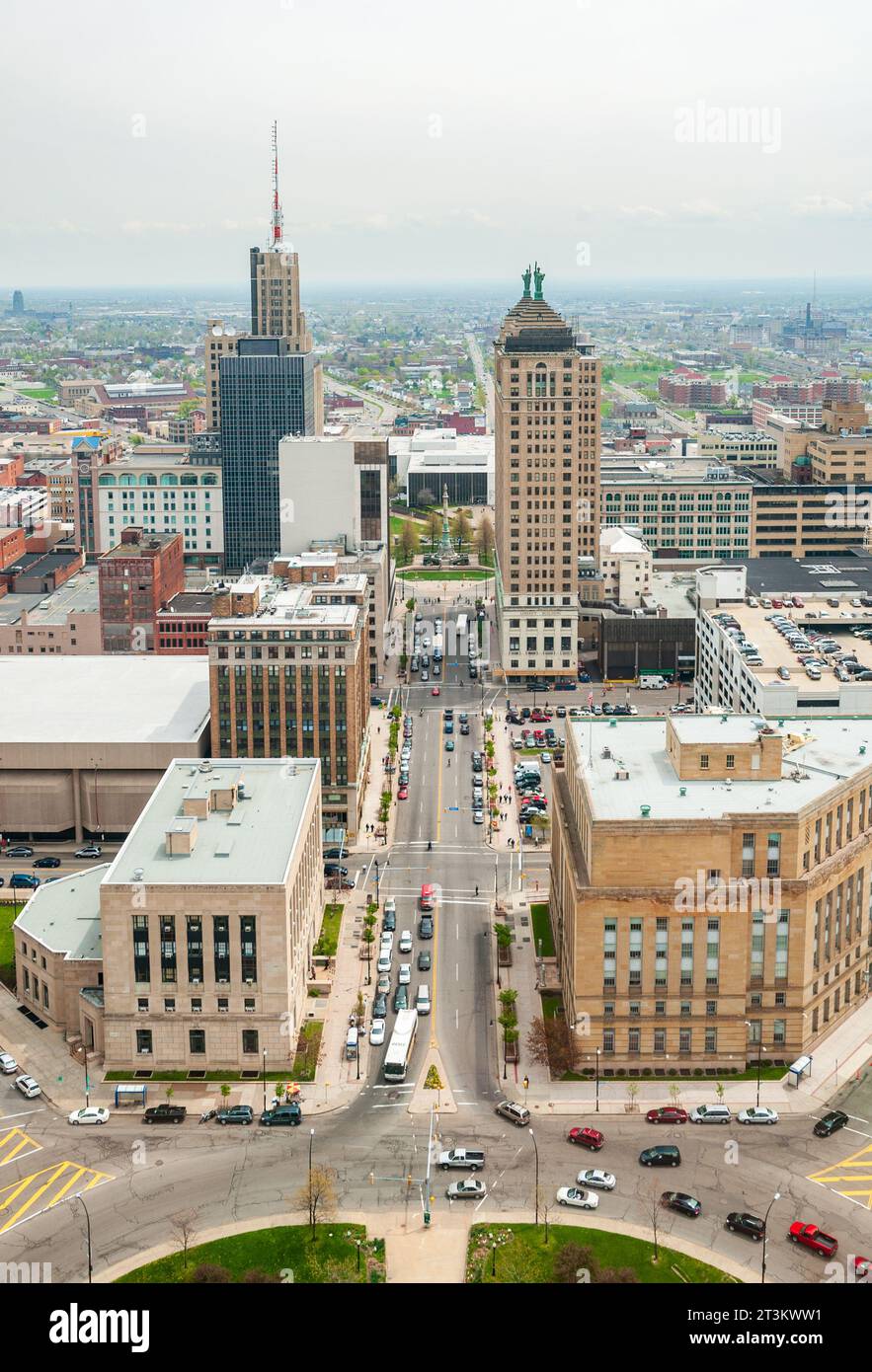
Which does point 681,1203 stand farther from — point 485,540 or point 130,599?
point 485,540

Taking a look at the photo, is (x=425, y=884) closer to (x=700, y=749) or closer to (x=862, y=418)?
(x=700, y=749)

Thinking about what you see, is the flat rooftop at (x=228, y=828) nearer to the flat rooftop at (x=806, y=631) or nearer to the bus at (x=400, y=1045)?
the bus at (x=400, y=1045)

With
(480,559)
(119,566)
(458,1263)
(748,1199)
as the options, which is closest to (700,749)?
(748,1199)

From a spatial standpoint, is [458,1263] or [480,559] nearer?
[458,1263]

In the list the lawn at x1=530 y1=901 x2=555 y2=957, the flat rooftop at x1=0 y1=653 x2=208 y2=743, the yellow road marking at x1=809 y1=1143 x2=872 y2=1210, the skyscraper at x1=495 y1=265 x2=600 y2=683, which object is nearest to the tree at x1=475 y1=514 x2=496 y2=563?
the skyscraper at x1=495 y1=265 x2=600 y2=683

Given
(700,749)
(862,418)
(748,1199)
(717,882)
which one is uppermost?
(862,418)

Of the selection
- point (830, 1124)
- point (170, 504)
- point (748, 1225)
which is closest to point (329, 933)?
point (830, 1124)

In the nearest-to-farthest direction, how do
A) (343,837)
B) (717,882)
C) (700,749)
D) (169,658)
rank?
(717,882), (700,749), (343,837), (169,658)
